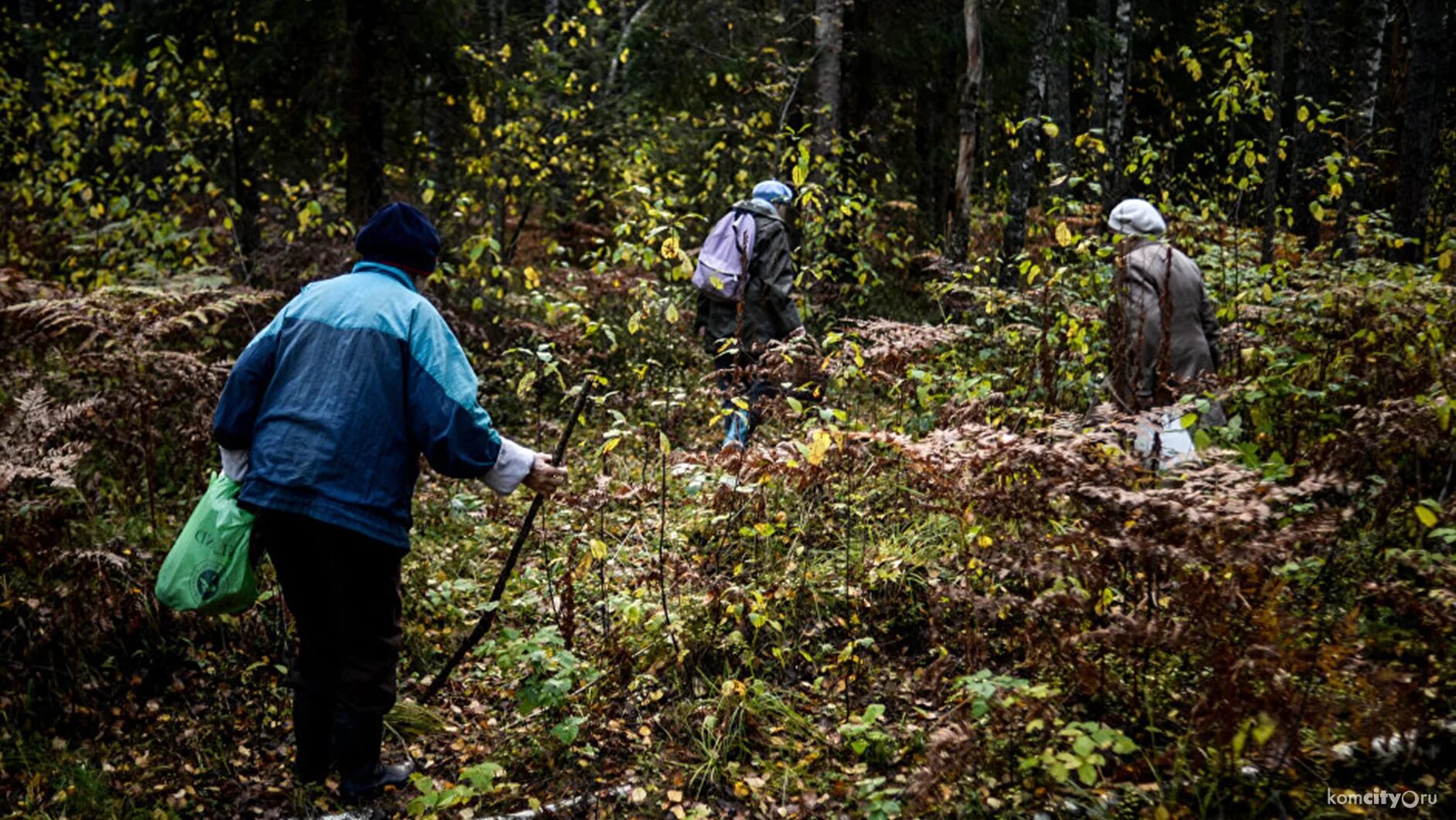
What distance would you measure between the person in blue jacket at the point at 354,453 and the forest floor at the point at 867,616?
55 cm

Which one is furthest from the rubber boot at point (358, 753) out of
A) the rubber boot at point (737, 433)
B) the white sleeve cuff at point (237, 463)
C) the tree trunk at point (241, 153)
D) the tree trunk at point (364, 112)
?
the tree trunk at point (364, 112)

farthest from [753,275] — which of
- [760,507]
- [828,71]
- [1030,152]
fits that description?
[1030,152]

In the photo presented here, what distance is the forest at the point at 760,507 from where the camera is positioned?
137 inches

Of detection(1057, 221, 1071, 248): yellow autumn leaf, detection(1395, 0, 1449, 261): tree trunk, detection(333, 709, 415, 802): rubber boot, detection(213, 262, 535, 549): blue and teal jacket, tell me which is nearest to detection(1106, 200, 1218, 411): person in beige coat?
detection(1057, 221, 1071, 248): yellow autumn leaf

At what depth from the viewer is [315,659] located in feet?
12.5

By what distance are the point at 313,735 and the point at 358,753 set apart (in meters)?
0.24

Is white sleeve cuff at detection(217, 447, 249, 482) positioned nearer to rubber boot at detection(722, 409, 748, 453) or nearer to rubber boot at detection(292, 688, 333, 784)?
rubber boot at detection(292, 688, 333, 784)

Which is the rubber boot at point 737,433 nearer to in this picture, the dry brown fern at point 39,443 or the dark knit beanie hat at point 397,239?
the dark knit beanie hat at point 397,239

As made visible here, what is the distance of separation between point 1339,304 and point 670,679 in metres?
5.21

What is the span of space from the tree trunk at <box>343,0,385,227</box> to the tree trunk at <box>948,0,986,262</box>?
5.98 meters

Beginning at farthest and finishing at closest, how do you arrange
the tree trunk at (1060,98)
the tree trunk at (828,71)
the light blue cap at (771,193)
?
1. the tree trunk at (1060,98)
2. the tree trunk at (828,71)
3. the light blue cap at (771,193)

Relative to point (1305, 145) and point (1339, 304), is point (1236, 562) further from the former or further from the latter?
point (1305, 145)

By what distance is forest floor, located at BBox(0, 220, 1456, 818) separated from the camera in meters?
3.37

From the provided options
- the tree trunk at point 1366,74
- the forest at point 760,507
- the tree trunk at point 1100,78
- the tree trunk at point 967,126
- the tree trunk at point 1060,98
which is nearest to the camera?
the forest at point 760,507
